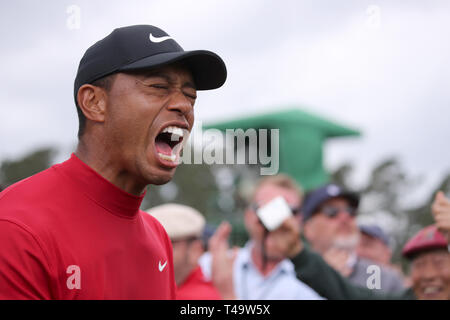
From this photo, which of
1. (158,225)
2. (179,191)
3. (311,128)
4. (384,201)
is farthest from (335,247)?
(179,191)

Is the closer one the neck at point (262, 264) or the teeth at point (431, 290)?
the teeth at point (431, 290)

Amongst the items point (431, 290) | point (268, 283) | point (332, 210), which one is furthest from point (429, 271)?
point (332, 210)

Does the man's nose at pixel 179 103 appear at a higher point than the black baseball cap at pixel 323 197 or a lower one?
higher

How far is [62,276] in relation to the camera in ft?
5.80

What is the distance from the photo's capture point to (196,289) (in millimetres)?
3814

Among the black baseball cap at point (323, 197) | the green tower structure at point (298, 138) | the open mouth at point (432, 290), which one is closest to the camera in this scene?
the open mouth at point (432, 290)

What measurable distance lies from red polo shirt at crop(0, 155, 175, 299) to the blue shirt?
6.32 feet

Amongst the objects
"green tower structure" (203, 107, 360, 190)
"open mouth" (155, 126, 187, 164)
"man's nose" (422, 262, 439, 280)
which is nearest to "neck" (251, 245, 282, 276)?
"man's nose" (422, 262, 439, 280)

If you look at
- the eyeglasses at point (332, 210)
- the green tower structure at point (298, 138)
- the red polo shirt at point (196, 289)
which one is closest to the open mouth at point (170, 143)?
the red polo shirt at point (196, 289)

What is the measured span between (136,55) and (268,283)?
2.72 m

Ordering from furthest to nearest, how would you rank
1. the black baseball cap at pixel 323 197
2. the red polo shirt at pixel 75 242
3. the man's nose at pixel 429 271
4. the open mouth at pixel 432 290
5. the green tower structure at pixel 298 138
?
the green tower structure at pixel 298 138 → the black baseball cap at pixel 323 197 → the man's nose at pixel 429 271 → the open mouth at pixel 432 290 → the red polo shirt at pixel 75 242

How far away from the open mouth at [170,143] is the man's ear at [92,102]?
256 millimetres

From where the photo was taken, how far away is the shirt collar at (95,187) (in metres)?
2.03

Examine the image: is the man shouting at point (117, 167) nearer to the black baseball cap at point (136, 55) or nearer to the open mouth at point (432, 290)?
the black baseball cap at point (136, 55)
